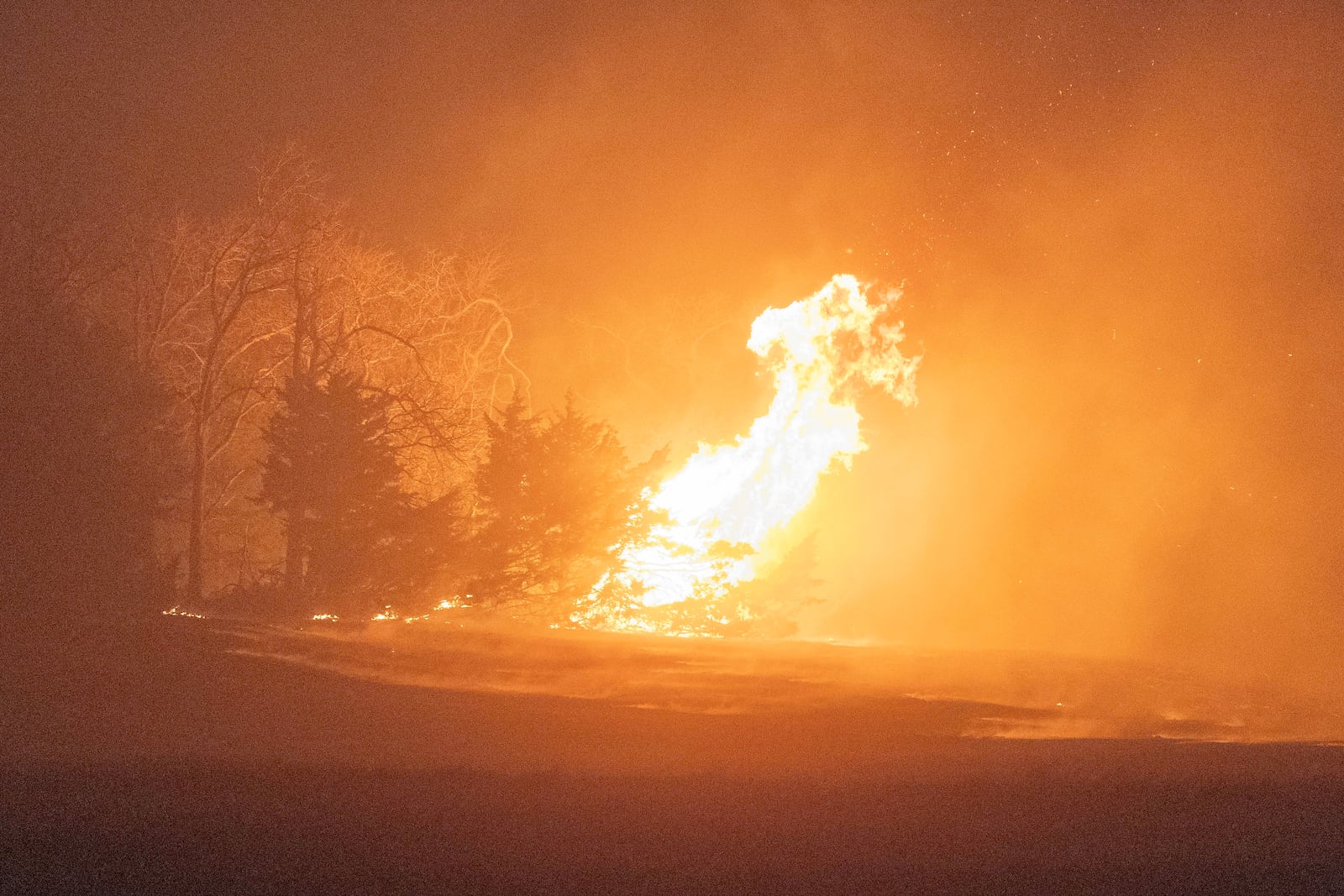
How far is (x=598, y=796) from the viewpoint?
5.98 meters

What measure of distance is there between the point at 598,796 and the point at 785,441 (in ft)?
54.3

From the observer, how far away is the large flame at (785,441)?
70.6 ft

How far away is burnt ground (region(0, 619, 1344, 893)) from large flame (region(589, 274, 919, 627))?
39.9 ft

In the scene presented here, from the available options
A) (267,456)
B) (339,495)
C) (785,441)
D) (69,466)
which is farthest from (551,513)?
(69,466)

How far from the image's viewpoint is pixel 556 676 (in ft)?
33.8

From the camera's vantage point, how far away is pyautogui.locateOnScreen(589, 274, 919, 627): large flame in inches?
848

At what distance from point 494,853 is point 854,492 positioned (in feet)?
100

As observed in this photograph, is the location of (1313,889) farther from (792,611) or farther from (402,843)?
(792,611)

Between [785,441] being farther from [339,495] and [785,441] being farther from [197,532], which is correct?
[197,532]

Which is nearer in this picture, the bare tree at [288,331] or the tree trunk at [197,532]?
the tree trunk at [197,532]

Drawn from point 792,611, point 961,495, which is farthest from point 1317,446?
point 792,611

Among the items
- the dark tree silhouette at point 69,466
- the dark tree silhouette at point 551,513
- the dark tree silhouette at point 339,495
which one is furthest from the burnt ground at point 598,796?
the dark tree silhouette at point 551,513

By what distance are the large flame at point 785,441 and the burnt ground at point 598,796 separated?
12.2 meters

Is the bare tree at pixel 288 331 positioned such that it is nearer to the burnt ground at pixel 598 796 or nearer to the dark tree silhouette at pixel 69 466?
the dark tree silhouette at pixel 69 466
